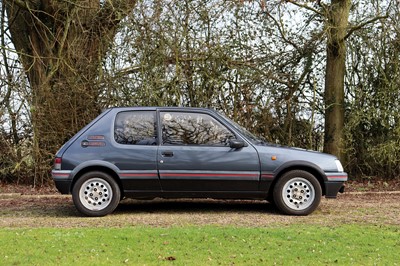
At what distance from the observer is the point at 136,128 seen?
9.21 m

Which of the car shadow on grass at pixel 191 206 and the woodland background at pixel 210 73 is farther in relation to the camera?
the woodland background at pixel 210 73

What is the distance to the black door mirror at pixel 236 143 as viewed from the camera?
890 centimetres

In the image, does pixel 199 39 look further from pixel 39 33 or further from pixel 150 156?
pixel 150 156

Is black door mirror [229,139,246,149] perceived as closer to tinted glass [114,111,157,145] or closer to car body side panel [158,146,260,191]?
car body side panel [158,146,260,191]

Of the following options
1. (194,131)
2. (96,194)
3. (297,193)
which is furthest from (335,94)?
(96,194)

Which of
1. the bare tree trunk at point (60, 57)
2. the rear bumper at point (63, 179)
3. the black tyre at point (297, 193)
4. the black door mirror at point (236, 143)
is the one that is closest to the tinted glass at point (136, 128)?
the rear bumper at point (63, 179)

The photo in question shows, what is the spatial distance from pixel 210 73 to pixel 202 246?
7.42 meters

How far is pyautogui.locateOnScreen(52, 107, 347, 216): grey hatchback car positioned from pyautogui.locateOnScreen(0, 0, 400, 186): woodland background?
4024mm

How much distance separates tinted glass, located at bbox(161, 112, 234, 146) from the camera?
29.8ft

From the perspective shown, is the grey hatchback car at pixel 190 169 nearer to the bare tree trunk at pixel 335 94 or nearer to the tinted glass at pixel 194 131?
the tinted glass at pixel 194 131

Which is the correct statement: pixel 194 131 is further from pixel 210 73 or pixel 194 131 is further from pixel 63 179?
pixel 210 73

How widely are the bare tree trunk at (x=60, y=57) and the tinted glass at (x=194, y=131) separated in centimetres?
432

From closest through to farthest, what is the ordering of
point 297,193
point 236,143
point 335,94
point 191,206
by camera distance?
point 236,143
point 297,193
point 191,206
point 335,94

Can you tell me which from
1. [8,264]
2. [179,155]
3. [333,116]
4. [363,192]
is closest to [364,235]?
[179,155]
